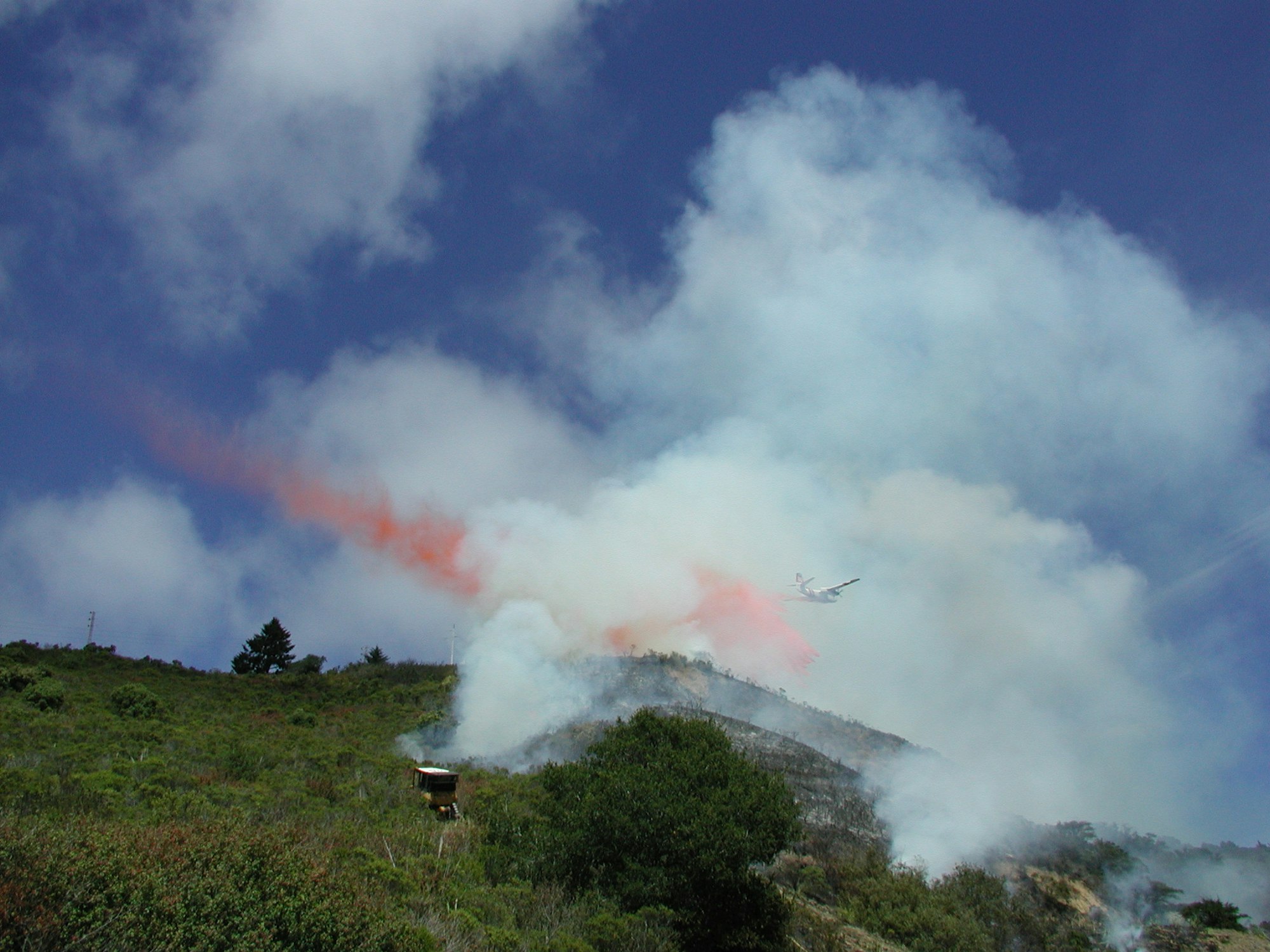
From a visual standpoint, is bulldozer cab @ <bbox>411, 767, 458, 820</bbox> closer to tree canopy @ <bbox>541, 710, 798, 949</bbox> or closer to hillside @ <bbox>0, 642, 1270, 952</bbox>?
hillside @ <bbox>0, 642, 1270, 952</bbox>

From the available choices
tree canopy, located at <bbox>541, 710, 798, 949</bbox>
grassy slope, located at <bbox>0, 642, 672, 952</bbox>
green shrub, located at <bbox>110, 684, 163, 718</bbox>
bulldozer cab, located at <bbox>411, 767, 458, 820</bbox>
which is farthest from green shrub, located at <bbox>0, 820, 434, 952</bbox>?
green shrub, located at <bbox>110, 684, 163, 718</bbox>

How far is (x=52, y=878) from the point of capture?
10.0 meters

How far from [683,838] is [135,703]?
35294 mm

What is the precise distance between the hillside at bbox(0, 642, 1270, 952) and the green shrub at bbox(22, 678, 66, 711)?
18cm

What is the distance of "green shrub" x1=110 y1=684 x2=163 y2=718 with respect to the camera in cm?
4053

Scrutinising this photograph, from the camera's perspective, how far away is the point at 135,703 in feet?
136

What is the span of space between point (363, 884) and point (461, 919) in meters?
2.00

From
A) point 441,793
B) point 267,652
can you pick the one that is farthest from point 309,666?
point 441,793

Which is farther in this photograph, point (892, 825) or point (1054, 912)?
point (892, 825)

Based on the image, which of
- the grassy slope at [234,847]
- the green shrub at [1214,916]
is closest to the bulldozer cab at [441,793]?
the grassy slope at [234,847]

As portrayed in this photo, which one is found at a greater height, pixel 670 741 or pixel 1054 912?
pixel 670 741

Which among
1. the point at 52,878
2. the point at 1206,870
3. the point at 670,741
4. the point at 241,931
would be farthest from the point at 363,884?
the point at 1206,870

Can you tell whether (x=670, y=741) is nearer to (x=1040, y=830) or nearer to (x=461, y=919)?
(x=461, y=919)

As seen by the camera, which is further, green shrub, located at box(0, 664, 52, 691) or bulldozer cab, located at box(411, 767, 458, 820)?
green shrub, located at box(0, 664, 52, 691)
